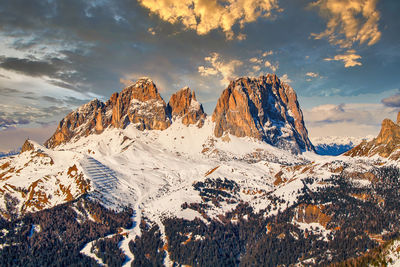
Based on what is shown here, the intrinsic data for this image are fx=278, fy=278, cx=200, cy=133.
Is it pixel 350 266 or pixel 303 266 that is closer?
pixel 350 266

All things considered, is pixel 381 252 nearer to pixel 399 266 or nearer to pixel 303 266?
pixel 399 266

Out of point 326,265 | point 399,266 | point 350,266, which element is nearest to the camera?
point 399,266

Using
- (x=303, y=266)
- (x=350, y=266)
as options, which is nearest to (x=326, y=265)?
(x=303, y=266)

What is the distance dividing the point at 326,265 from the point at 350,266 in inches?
1564

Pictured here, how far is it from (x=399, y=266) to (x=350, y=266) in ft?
76.9

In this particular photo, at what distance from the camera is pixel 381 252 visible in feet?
539

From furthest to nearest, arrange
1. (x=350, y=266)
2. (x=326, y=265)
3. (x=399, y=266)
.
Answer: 1. (x=326, y=265)
2. (x=350, y=266)
3. (x=399, y=266)

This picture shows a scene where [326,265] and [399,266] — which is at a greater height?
[399,266]

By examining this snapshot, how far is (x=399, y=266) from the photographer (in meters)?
142

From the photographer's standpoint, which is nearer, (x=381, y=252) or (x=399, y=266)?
(x=399, y=266)

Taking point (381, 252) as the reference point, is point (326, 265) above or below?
below

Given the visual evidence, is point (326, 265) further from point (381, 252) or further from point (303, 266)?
point (381, 252)

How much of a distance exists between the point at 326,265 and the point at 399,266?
5735 centimetres

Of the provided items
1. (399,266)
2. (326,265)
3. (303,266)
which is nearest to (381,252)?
(399,266)
